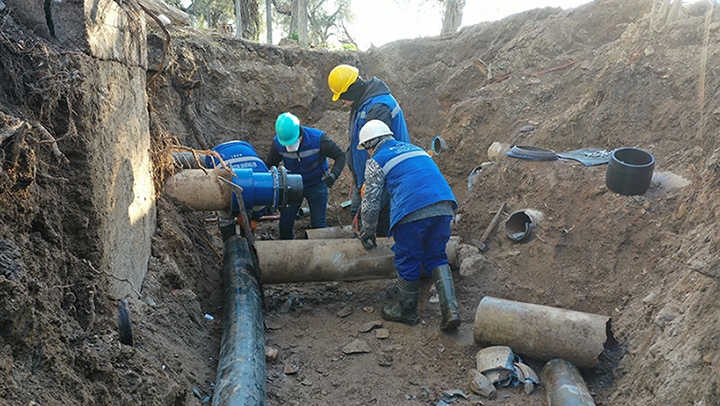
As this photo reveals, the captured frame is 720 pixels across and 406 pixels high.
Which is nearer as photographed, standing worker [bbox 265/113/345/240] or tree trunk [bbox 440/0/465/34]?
standing worker [bbox 265/113/345/240]

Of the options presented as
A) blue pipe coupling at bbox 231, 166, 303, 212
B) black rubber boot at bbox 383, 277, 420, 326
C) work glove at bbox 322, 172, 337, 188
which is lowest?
black rubber boot at bbox 383, 277, 420, 326

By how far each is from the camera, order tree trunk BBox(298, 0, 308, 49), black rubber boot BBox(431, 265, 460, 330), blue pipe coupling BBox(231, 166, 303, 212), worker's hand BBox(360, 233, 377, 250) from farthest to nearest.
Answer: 1. tree trunk BBox(298, 0, 308, 49)
2. worker's hand BBox(360, 233, 377, 250)
3. blue pipe coupling BBox(231, 166, 303, 212)
4. black rubber boot BBox(431, 265, 460, 330)

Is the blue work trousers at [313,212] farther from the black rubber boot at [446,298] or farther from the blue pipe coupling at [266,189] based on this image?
the black rubber boot at [446,298]

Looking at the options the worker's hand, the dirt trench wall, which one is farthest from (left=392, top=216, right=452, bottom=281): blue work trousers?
the dirt trench wall

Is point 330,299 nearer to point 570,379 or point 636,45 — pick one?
point 570,379

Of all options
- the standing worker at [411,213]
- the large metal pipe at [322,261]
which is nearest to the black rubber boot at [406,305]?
the standing worker at [411,213]

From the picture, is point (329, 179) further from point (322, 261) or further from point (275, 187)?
point (322, 261)

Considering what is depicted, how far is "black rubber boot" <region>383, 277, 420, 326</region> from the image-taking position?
417 centimetres

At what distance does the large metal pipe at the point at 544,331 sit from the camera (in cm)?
317

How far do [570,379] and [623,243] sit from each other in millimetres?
1558

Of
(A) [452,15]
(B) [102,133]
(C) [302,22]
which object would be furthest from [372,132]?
(A) [452,15]

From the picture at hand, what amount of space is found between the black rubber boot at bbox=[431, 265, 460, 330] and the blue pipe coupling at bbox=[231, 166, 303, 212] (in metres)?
1.57

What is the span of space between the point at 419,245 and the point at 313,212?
88.1 inches

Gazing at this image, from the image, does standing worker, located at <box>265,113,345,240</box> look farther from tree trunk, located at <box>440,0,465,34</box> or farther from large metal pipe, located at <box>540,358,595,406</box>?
tree trunk, located at <box>440,0,465,34</box>
